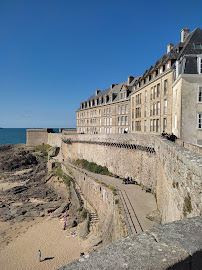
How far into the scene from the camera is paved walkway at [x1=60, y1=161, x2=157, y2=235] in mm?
11891

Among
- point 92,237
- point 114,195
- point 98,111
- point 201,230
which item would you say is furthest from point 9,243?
point 98,111

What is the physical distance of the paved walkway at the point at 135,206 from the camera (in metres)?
11.9

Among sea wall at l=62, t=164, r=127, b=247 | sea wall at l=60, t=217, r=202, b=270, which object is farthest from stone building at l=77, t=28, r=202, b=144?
sea wall at l=60, t=217, r=202, b=270

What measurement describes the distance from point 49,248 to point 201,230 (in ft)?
62.2

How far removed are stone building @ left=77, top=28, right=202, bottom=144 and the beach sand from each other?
13.7 m

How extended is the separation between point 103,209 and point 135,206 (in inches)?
209

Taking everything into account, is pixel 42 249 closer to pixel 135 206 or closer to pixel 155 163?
pixel 135 206

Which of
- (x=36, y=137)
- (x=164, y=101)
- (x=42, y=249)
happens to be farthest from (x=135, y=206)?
(x=36, y=137)

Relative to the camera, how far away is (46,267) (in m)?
15.8

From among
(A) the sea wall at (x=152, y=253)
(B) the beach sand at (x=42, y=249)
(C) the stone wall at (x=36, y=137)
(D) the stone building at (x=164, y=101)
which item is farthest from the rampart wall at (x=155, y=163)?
(C) the stone wall at (x=36, y=137)

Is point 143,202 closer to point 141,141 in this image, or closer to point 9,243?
point 141,141

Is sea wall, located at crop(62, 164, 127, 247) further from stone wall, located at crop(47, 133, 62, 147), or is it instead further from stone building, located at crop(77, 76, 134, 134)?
stone wall, located at crop(47, 133, 62, 147)

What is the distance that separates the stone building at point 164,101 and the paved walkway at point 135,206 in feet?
19.4

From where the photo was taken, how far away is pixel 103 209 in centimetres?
1930
